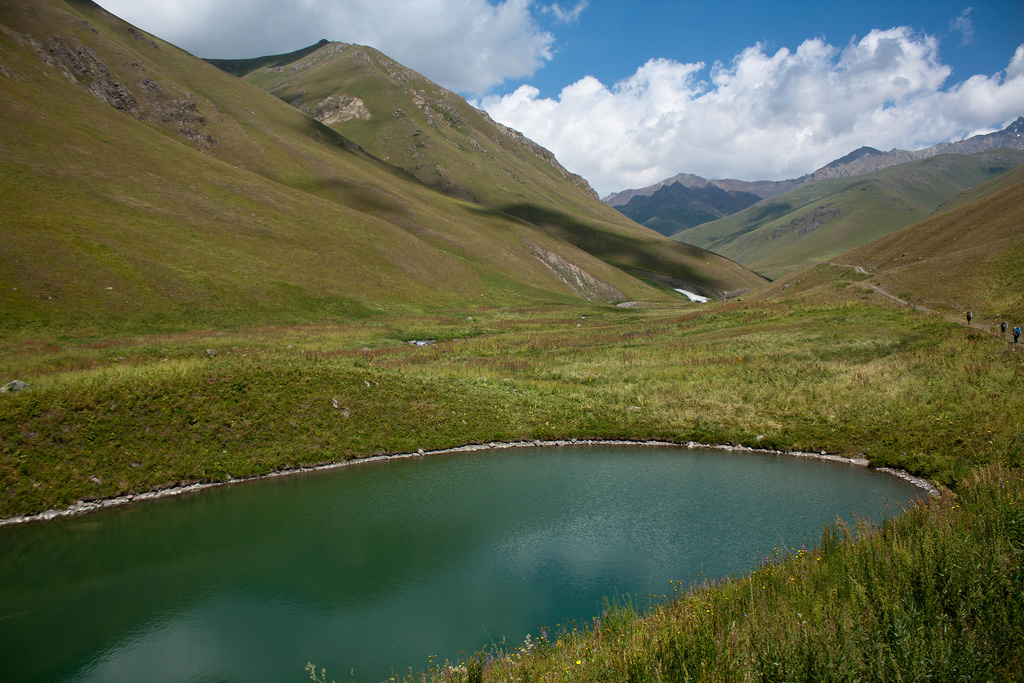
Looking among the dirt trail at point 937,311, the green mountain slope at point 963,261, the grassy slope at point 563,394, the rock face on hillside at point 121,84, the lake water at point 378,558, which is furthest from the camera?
the rock face on hillside at point 121,84

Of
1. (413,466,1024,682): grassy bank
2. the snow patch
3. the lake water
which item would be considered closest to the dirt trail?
the lake water

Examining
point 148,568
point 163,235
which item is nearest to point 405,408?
point 148,568

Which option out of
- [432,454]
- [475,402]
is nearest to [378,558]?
[432,454]

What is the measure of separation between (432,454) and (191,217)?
70.7 meters

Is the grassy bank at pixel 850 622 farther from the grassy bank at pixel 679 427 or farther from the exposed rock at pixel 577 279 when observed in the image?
the exposed rock at pixel 577 279

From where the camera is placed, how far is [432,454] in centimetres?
3262

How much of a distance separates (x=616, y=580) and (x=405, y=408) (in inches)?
811

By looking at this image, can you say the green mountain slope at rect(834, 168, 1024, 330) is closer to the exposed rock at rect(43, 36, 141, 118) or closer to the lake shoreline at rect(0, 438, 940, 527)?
the lake shoreline at rect(0, 438, 940, 527)

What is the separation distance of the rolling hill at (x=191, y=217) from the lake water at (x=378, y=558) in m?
38.6

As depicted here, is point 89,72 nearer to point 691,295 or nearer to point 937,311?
point 937,311

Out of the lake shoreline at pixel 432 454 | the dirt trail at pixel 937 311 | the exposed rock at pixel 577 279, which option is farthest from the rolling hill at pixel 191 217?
the dirt trail at pixel 937 311

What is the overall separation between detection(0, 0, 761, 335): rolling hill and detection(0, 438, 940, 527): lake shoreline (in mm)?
34215

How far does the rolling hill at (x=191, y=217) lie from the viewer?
194 ft

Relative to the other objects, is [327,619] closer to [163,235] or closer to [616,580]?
[616,580]
